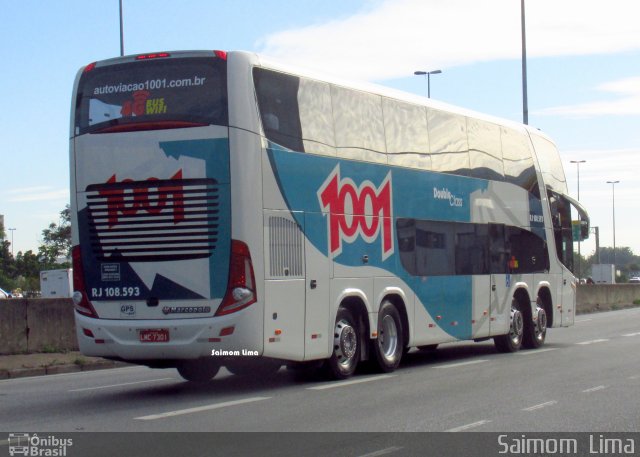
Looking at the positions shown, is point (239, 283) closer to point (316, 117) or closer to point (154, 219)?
point (154, 219)

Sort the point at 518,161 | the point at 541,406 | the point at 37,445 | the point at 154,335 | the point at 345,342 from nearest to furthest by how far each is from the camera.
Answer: the point at 37,445 → the point at 541,406 → the point at 154,335 → the point at 345,342 → the point at 518,161

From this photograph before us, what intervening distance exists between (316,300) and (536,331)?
8570mm

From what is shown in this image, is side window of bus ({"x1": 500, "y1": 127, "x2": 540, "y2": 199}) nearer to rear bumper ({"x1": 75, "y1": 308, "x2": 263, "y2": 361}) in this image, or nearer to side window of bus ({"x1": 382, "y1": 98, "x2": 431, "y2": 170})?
side window of bus ({"x1": 382, "y1": 98, "x2": 431, "y2": 170})

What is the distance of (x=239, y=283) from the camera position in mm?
13211

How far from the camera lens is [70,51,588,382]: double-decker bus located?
1329cm

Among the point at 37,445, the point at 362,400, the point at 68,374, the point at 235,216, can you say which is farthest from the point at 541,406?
the point at 68,374

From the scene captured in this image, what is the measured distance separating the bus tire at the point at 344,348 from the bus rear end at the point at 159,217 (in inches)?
83.2

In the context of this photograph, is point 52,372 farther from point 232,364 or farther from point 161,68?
point 161,68

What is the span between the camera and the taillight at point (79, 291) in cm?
1398

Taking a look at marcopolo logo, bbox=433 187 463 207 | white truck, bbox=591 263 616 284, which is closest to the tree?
white truck, bbox=591 263 616 284

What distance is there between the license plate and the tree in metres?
69.5

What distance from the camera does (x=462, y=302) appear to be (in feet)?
62.0

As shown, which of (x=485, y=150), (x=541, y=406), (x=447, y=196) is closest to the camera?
(x=541, y=406)

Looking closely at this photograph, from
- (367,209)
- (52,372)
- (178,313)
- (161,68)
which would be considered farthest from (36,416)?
(52,372)
